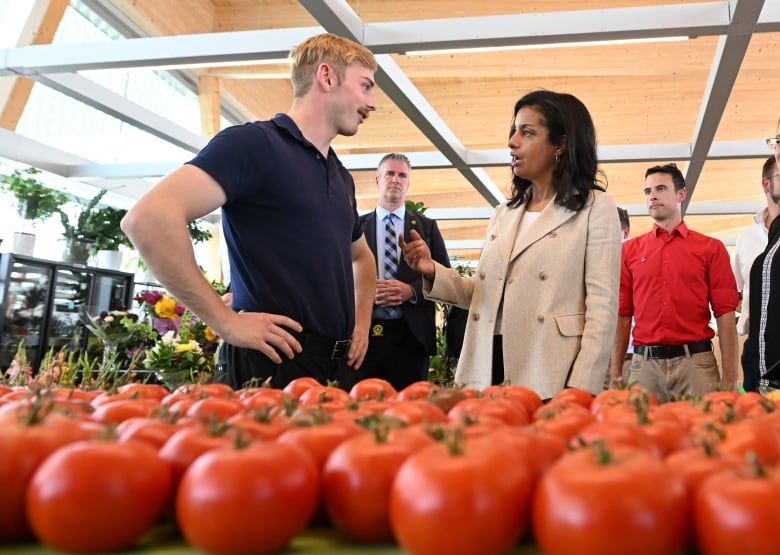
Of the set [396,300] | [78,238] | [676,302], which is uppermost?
[78,238]

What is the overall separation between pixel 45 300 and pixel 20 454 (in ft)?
18.3

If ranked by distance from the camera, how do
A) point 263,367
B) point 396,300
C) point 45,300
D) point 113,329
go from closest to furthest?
point 263,367 → point 396,300 → point 113,329 → point 45,300

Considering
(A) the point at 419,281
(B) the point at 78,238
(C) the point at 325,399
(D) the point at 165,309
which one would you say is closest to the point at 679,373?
(A) the point at 419,281

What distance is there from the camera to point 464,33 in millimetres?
4516

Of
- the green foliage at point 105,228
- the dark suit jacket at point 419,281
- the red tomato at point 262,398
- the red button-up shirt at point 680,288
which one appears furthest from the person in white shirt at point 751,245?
the green foliage at point 105,228

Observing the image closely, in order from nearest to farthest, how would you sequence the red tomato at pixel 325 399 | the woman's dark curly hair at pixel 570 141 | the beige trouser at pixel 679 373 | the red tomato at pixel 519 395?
the red tomato at pixel 325 399 < the red tomato at pixel 519 395 < the woman's dark curly hair at pixel 570 141 < the beige trouser at pixel 679 373

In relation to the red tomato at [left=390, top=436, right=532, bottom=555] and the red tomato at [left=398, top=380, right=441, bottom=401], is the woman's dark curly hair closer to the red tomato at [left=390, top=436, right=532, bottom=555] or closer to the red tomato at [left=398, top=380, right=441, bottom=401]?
the red tomato at [left=398, top=380, right=441, bottom=401]

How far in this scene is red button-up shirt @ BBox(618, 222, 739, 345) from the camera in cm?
365

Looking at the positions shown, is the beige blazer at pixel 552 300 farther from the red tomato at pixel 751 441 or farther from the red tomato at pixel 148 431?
the red tomato at pixel 148 431

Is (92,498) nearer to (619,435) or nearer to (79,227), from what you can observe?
(619,435)

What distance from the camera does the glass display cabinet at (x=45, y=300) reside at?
5316mm

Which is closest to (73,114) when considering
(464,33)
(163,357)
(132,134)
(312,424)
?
(132,134)

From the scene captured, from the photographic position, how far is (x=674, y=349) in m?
3.66

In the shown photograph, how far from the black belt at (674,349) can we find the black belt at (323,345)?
88.7 inches
